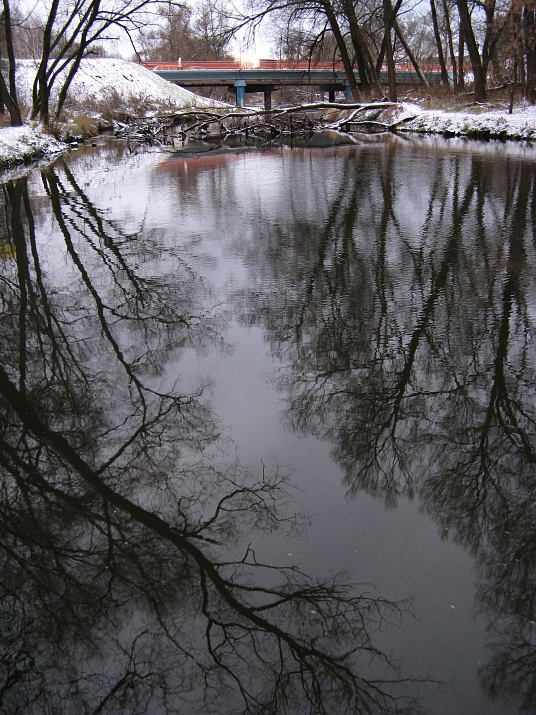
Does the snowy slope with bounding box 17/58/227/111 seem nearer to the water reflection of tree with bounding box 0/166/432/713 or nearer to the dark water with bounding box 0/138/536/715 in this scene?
the dark water with bounding box 0/138/536/715

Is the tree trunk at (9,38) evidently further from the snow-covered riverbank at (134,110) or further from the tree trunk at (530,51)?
the tree trunk at (530,51)

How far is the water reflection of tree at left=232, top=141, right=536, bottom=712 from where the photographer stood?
3.56 m

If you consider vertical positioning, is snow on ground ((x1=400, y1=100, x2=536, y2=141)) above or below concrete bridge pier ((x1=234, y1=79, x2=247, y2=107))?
below

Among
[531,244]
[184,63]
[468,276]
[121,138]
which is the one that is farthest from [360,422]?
[184,63]

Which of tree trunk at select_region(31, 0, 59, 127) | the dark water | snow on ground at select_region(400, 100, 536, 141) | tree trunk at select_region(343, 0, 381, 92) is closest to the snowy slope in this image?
tree trunk at select_region(343, 0, 381, 92)

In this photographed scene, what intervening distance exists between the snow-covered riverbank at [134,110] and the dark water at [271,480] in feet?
52.9

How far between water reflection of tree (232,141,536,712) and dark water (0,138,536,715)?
2cm

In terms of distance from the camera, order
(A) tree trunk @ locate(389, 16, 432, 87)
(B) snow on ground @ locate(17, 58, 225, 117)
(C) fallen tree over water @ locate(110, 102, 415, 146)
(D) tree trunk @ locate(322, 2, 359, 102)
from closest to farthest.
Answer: (C) fallen tree over water @ locate(110, 102, 415, 146)
(D) tree trunk @ locate(322, 2, 359, 102)
(A) tree trunk @ locate(389, 16, 432, 87)
(B) snow on ground @ locate(17, 58, 225, 117)

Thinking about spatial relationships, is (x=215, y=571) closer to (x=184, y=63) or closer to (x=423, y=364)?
(x=423, y=364)

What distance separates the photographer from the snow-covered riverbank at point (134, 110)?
23.9 m

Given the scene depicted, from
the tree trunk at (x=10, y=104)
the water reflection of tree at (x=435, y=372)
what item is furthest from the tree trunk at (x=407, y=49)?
the water reflection of tree at (x=435, y=372)

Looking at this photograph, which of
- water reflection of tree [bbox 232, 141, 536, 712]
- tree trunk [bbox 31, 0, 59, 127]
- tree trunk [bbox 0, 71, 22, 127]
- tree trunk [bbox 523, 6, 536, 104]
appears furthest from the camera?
tree trunk [bbox 31, 0, 59, 127]

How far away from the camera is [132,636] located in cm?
302

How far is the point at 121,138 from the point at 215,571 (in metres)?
36.8
